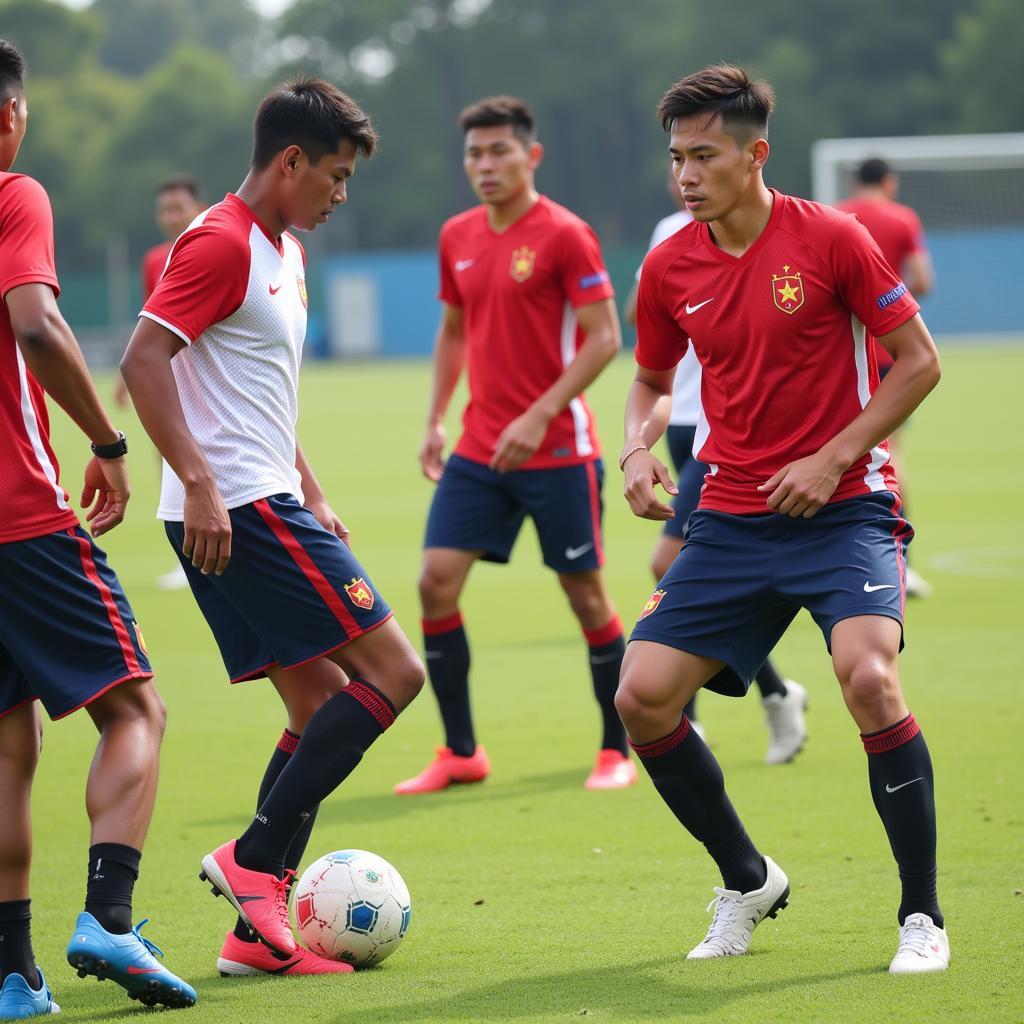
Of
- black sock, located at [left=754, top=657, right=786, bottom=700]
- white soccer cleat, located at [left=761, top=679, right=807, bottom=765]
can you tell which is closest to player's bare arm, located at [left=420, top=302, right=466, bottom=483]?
black sock, located at [left=754, top=657, right=786, bottom=700]

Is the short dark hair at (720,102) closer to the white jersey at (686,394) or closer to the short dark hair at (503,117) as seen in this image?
the short dark hair at (503,117)

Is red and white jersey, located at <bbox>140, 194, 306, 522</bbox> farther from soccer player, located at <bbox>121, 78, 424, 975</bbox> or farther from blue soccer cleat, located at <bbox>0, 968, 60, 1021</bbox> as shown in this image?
blue soccer cleat, located at <bbox>0, 968, 60, 1021</bbox>

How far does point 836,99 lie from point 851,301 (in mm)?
68279

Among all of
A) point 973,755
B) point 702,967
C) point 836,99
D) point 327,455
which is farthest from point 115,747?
point 836,99

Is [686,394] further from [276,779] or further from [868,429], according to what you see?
[276,779]

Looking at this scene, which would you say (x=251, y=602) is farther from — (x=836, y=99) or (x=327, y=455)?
(x=836, y=99)

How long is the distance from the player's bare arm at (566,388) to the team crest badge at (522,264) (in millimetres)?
266

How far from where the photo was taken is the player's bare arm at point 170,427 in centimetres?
437

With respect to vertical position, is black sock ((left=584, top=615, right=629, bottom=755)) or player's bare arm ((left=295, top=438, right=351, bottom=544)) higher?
player's bare arm ((left=295, top=438, right=351, bottom=544))

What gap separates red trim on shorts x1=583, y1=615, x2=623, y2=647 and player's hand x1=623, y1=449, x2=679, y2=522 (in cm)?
235

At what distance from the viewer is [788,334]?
462 cm

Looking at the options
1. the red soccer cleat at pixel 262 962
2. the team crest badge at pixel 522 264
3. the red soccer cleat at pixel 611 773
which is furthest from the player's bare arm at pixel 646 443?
the red soccer cleat at pixel 611 773

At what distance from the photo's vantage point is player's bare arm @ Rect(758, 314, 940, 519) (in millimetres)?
4480

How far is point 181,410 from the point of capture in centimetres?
442
